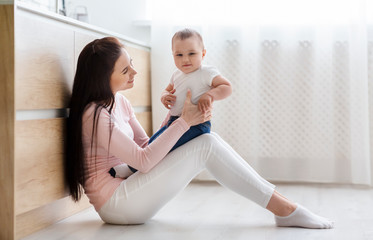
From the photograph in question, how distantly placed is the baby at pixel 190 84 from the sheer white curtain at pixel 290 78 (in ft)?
3.06

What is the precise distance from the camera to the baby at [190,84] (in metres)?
1.80

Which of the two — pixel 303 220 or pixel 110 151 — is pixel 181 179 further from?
pixel 303 220

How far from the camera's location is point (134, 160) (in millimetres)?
1687

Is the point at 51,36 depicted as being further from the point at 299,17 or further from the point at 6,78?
the point at 299,17

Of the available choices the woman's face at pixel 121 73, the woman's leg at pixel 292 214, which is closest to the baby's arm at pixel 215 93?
the woman's face at pixel 121 73

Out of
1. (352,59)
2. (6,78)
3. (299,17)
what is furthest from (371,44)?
(6,78)

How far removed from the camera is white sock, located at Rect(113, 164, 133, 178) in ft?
5.93

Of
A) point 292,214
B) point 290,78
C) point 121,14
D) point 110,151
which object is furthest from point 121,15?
point 292,214

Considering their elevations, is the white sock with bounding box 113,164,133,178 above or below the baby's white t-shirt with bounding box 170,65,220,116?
below

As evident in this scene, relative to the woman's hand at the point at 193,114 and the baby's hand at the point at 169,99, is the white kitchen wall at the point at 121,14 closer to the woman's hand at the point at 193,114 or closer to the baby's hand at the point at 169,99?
the baby's hand at the point at 169,99

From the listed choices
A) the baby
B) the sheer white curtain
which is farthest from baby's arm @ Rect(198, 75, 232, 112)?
the sheer white curtain

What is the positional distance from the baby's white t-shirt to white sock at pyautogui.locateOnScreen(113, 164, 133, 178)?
0.29 m

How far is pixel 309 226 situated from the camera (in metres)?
1.74

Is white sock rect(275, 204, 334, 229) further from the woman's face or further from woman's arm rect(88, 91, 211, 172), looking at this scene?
the woman's face
